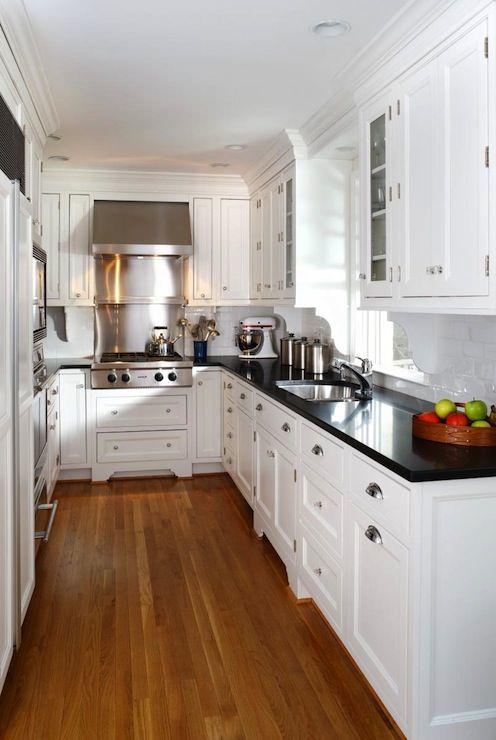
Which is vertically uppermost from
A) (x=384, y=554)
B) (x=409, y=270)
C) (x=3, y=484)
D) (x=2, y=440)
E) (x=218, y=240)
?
(x=218, y=240)

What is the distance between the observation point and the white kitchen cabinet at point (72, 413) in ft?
17.3

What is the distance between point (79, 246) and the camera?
557cm

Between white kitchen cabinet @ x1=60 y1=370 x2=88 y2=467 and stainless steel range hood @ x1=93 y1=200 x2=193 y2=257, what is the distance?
100 cm

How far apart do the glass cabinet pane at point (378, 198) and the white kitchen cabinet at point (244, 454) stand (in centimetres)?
160

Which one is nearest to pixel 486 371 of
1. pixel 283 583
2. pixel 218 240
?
pixel 283 583

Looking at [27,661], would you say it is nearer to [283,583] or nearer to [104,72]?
[283,583]

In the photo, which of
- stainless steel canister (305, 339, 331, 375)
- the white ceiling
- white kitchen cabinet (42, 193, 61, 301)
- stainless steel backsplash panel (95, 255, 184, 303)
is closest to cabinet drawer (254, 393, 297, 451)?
stainless steel canister (305, 339, 331, 375)

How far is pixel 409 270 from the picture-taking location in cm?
267

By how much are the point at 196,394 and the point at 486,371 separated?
122 inches

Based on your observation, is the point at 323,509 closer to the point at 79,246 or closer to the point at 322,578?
the point at 322,578

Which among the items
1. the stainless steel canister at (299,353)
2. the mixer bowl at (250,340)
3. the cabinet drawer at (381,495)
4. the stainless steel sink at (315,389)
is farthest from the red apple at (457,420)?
the mixer bowl at (250,340)

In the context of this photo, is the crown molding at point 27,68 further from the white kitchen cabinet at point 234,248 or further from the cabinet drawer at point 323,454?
the cabinet drawer at point 323,454

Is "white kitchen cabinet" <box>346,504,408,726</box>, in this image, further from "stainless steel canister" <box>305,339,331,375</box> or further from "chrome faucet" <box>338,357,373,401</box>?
"stainless steel canister" <box>305,339,331,375</box>

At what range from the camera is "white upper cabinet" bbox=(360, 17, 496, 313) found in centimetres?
216
